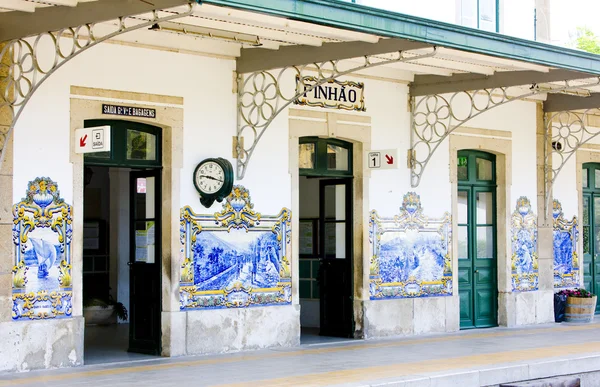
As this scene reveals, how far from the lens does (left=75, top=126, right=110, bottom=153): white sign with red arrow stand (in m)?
9.86

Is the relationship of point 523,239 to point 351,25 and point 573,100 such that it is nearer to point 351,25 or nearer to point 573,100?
point 573,100

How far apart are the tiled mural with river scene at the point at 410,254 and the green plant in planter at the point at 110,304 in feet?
15.1

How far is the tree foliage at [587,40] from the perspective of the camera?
47750mm

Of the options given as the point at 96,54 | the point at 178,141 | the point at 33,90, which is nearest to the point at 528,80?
the point at 178,141

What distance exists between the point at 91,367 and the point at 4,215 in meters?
Answer: 1.86

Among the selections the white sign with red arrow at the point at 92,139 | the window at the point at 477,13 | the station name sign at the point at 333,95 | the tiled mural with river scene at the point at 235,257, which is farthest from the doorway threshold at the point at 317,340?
the window at the point at 477,13

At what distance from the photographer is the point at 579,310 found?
1616cm

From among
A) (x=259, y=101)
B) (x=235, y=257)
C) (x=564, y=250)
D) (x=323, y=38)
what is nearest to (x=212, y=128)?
(x=259, y=101)

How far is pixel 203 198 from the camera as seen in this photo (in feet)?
38.5

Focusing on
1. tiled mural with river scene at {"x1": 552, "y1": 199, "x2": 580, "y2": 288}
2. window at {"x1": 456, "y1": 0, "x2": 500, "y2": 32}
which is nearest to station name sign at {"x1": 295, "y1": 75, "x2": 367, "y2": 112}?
window at {"x1": 456, "y1": 0, "x2": 500, "y2": 32}

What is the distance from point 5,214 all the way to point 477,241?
780 centimetres

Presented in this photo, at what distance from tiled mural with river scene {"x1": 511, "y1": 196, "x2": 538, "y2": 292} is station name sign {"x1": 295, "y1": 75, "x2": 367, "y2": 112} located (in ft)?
12.1

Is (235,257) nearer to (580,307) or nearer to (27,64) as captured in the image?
(27,64)

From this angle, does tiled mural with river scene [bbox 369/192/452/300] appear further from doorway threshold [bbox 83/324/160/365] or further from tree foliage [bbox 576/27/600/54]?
tree foliage [bbox 576/27/600/54]
